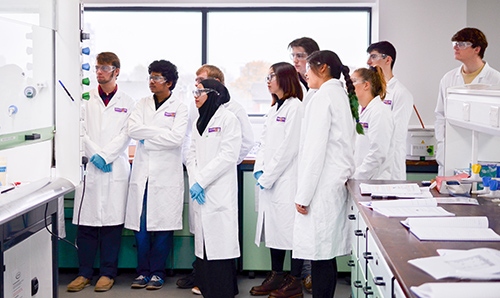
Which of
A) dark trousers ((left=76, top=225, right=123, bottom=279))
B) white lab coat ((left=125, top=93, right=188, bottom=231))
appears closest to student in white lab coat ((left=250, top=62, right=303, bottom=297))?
white lab coat ((left=125, top=93, right=188, bottom=231))

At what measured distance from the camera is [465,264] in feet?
4.73

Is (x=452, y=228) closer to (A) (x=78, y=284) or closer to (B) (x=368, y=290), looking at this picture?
(B) (x=368, y=290)

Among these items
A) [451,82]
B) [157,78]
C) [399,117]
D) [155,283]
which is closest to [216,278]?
[155,283]

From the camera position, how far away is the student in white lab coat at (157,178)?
12.1 feet

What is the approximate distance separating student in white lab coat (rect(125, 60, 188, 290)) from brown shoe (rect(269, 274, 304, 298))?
2.58 ft

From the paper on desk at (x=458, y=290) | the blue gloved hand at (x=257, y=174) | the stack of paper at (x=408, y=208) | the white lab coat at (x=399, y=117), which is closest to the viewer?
the paper on desk at (x=458, y=290)

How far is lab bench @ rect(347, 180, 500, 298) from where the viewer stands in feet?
4.75

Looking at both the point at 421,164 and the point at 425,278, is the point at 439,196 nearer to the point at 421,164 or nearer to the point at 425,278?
the point at 425,278

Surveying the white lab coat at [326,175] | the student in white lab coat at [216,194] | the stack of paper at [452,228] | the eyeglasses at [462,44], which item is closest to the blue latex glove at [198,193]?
the student in white lab coat at [216,194]

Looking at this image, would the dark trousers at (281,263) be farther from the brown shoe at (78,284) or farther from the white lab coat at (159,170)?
the brown shoe at (78,284)

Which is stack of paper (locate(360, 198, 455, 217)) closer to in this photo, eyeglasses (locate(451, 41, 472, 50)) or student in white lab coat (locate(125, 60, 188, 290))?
student in white lab coat (locate(125, 60, 188, 290))

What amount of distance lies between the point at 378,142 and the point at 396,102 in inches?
29.0

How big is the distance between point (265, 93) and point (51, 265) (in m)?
2.69

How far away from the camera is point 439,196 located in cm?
248
